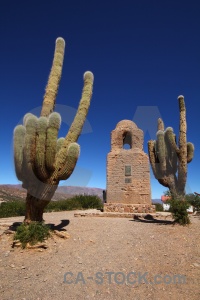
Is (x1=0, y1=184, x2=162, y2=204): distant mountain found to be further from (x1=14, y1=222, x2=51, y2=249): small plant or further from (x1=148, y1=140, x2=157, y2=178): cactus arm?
(x1=14, y1=222, x2=51, y2=249): small plant

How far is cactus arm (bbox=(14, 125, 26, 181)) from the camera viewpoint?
6098 mm

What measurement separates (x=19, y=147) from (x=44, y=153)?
32.9 inches

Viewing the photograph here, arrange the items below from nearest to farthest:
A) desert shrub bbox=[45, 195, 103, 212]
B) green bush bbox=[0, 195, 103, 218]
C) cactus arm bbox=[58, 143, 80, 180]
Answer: cactus arm bbox=[58, 143, 80, 180] → green bush bbox=[0, 195, 103, 218] → desert shrub bbox=[45, 195, 103, 212]

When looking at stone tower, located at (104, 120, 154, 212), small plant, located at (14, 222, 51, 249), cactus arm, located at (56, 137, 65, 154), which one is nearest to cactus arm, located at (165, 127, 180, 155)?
stone tower, located at (104, 120, 154, 212)

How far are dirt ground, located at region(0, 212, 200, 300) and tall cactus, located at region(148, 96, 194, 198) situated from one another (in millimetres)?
3032

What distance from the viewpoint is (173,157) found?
995 centimetres

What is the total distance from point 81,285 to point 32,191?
314 centimetres

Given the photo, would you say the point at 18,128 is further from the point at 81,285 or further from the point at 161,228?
the point at 161,228

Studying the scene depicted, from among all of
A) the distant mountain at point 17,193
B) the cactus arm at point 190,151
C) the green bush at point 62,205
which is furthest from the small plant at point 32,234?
the green bush at point 62,205

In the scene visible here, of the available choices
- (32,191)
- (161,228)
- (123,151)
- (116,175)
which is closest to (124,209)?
(116,175)

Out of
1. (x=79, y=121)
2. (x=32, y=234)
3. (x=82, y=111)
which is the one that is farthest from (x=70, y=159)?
(x=32, y=234)

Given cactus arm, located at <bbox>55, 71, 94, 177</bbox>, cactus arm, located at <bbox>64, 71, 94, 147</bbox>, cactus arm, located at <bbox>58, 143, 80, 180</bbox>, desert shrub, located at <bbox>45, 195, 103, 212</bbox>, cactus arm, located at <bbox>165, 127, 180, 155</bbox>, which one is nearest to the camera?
cactus arm, located at <bbox>58, 143, 80, 180</bbox>

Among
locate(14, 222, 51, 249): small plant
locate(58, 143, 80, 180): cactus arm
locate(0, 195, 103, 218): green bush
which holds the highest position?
locate(58, 143, 80, 180): cactus arm

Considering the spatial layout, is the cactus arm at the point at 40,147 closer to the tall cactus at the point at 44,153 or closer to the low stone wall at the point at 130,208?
the tall cactus at the point at 44,153
